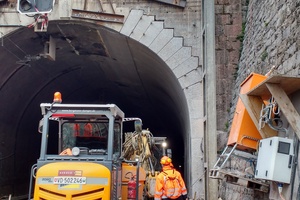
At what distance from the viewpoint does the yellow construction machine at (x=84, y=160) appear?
5.71 meters

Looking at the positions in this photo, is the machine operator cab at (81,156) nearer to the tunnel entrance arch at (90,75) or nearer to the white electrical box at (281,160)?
the white electrical box at (281,160)

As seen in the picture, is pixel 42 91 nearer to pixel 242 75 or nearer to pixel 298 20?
pixel 242 75

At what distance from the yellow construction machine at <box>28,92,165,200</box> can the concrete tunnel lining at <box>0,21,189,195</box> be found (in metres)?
3.68

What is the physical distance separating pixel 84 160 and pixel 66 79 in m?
9.64

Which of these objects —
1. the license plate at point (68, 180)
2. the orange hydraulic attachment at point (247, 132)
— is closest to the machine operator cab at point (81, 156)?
the license plate at point (68, 180)

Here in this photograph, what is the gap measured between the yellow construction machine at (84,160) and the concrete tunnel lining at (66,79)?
368cm

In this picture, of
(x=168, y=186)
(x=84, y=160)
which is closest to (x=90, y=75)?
(x=168, y=186)

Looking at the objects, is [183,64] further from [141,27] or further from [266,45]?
[266,45]

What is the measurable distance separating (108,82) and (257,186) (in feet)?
36.7

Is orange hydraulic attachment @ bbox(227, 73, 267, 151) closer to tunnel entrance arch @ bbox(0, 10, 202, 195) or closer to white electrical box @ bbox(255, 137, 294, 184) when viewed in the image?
white electrical box @ bbox(255, 137, 294, 184)

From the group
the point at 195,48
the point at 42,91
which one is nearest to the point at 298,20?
the point at 195,48

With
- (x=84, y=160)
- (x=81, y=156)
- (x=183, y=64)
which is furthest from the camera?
(x=183, y=64)

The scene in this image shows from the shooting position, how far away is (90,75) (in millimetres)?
15469

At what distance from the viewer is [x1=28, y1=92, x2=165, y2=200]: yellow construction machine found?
225 inches
